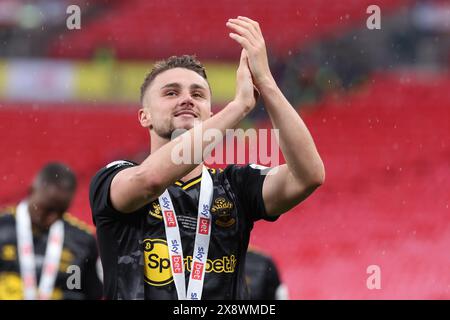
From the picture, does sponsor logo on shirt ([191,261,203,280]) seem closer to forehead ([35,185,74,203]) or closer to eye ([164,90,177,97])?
eye ([164,90,177,97])

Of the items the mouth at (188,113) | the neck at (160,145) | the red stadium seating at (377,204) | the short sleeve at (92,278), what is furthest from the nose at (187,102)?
the red stadium seating at (377,204)

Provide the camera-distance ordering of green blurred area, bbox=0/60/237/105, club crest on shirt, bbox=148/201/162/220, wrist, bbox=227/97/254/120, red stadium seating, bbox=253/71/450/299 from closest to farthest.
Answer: wrist, bbox=227/97/254/120 → club crest on shirt, bbox=148/201/162/220 → red stadium seating, bbox=253/71/450/299 → green blurred area, bbox=0/60/237/105

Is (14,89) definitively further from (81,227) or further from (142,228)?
(142,228)

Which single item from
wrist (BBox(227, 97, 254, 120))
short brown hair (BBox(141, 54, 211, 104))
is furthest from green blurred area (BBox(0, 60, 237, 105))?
wrist (BBox(227, 97, 254, 120))

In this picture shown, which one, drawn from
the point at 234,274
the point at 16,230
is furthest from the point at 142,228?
the point at 16,230

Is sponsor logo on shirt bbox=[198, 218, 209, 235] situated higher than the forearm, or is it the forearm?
the forearm

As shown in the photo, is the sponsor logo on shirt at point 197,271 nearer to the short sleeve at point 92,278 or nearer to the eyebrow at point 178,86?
the eyebrow at point 178,86

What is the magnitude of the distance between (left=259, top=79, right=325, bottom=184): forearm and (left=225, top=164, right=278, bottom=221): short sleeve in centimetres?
20

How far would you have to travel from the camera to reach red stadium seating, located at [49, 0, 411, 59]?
46.2 feet

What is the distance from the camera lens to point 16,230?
18.9ft

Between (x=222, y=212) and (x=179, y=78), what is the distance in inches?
20.1

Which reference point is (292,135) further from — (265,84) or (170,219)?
(170,219)

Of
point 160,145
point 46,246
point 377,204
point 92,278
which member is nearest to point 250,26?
point 160,145

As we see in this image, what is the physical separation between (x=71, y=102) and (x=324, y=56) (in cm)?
→ 384
